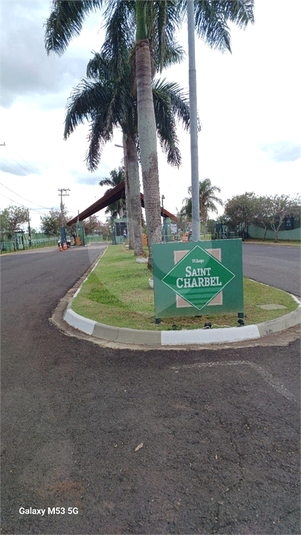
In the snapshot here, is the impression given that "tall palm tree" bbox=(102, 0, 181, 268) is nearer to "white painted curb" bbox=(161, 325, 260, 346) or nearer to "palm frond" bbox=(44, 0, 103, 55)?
"palm frond" bbox=(44, 0, 103, 55)

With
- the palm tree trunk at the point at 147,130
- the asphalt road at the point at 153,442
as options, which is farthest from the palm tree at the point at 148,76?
the asphalt road at the point at 153,442

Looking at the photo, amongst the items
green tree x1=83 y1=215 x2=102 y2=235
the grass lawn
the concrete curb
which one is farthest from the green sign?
green tree x1=83 y1=215 x2=102 y2=235

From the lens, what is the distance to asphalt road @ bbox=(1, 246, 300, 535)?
6.73ft

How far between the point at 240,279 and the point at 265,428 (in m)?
3.07

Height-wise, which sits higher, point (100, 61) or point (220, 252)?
point (100, 61)

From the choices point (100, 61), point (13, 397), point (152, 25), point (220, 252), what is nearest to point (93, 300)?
point (220, 252)

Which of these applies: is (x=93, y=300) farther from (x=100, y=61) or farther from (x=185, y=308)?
(x=100, y=61)

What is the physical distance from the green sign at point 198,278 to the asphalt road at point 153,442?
1072 mm

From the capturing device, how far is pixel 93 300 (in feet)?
26.2

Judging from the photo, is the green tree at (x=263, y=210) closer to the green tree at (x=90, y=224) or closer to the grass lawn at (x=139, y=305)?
the grass lawn at (x=139, y=305)

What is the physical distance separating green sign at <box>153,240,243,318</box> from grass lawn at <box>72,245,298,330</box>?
31cm

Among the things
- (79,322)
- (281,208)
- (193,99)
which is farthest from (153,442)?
(281,208)

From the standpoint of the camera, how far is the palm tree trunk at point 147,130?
9570 mm

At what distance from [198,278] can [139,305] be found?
2093mm
